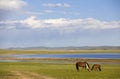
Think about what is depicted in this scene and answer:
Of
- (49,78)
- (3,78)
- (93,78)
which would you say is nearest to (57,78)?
(49,78)

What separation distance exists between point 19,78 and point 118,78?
824 cm

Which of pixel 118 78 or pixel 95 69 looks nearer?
pixel 118 78

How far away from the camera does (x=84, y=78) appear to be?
2723 cm

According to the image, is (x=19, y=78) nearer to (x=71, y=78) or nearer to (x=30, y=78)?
(x=30, y=78)

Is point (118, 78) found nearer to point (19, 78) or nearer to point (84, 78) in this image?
point (84, 78)

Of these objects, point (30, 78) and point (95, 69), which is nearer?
point (30, 78)

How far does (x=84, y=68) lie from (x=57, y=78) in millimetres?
12045

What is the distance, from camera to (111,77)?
28.0 meters

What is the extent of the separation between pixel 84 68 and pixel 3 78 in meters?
13.3

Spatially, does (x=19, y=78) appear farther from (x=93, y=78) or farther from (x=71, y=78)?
(x=93, y=78)

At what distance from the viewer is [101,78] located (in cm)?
2697

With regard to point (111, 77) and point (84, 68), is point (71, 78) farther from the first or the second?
point (84, 68)

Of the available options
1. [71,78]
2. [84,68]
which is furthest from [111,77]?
[84,68]

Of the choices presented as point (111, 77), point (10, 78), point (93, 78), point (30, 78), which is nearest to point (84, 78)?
point (93, 78)
